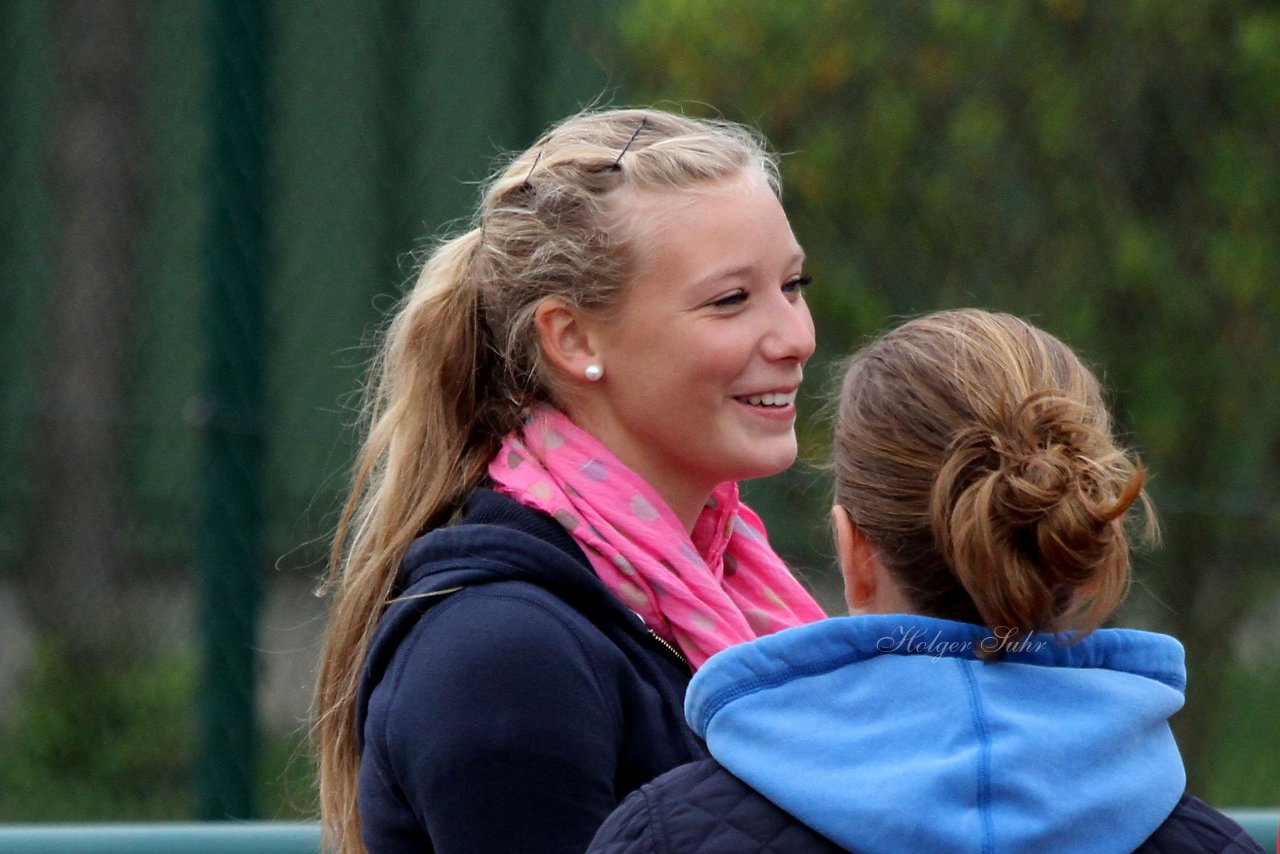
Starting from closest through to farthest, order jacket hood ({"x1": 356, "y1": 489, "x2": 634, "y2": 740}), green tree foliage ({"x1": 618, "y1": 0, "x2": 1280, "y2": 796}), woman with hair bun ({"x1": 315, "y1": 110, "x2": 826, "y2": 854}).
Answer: woman with hair bun ({"x1": 315, "y1": 110, "x2": 826, "y2": 854}) → jacket hood ({"x1": 356, "y1": 489, "x2": 634, "y2": 740}) → green tree foliage ({"x1": 618, "y1": 0, "x2": 1280, "y2": 796})

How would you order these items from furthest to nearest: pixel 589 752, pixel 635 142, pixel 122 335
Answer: pixel 122 335 → pixel 635 142 → pixel 589 752

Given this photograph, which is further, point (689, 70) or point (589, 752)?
point (689, 70)

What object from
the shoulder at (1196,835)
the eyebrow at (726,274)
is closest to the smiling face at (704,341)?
the eyebrow at (726,274)

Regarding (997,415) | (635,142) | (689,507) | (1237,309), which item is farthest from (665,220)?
(1237,309)

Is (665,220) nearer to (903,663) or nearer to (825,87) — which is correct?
(903,663)

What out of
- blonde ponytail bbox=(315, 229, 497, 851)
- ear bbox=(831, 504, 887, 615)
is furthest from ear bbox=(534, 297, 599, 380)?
ear bbox=(831, 504, 887, 615)

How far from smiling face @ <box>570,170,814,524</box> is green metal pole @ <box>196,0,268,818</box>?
54.7 inches

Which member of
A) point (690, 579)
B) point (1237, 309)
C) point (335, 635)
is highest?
point (690, 579)

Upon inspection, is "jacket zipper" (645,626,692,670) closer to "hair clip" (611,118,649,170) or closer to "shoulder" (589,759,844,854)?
"shoulder" (589,759,844,854)

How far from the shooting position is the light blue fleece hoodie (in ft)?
4.23

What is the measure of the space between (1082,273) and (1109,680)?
2.35m

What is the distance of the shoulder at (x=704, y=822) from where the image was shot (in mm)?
1310

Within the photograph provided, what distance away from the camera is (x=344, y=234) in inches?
131

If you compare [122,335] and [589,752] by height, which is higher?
[589,752]
